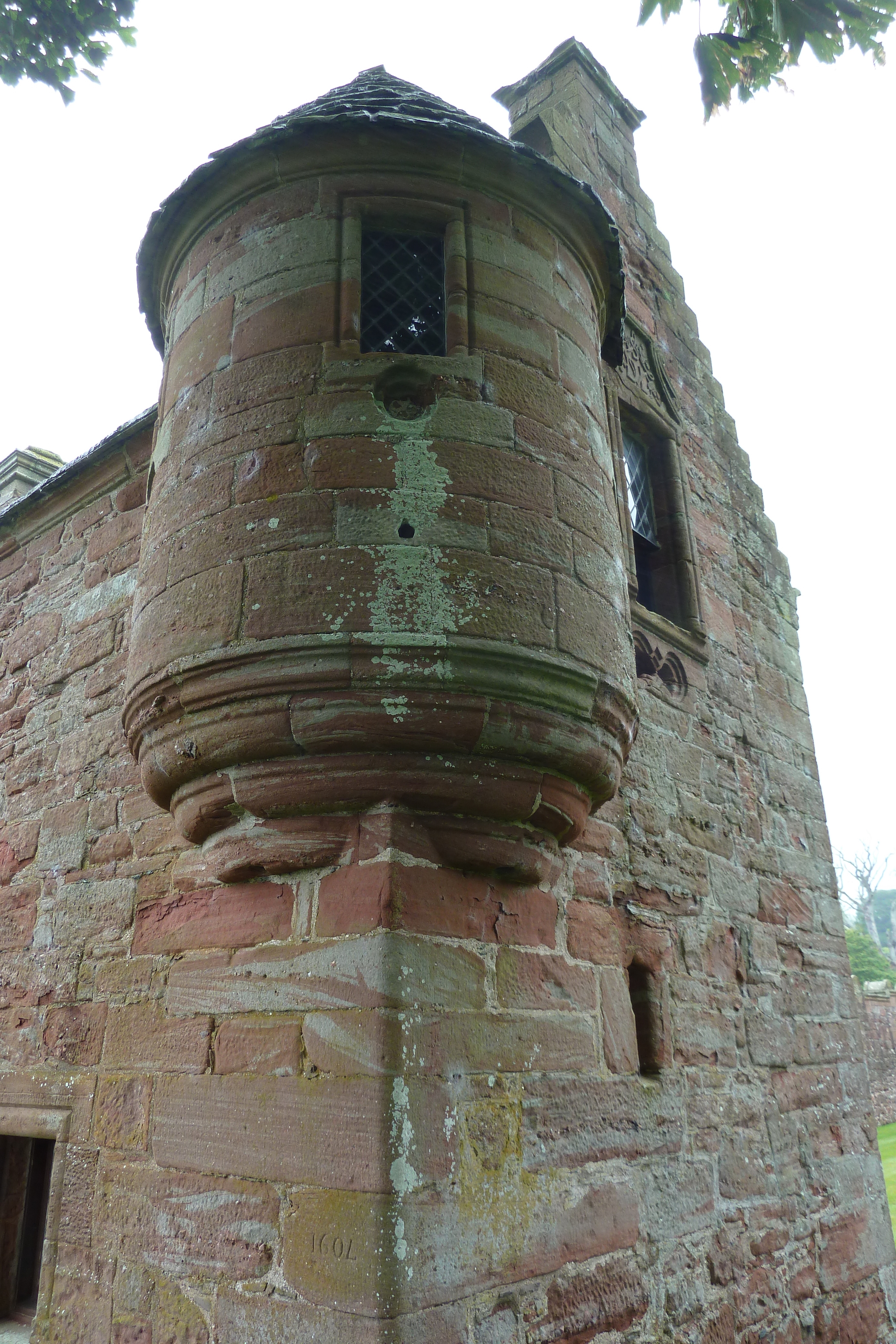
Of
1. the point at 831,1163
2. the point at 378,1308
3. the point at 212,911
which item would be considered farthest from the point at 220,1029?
the point at 831,1163

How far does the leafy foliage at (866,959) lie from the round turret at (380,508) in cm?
2420

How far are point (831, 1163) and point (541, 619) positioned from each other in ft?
10.6

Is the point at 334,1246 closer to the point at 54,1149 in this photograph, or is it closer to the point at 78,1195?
the point at 78,1195

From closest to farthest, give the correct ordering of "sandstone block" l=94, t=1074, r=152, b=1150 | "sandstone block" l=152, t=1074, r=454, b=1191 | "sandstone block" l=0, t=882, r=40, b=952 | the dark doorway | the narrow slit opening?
1. "sandstone block" l=152, t=1074, r=454, b=1191
2. "sandstone block" l=94, t=1074, r=152, b=1150
3. the narrow slit opening
4. the dark doorway
5. "sandstone block" l=0, t=882, r=40, b=952

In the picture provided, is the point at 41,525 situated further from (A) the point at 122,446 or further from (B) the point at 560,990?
(B) the point at 560,990

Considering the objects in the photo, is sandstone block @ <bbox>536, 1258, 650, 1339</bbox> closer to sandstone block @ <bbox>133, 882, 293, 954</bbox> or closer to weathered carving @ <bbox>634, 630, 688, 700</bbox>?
sandstone block @ <bbox>133, 882, 293, 954</bbox>

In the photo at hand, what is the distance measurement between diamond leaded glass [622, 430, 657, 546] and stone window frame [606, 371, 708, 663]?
63 mm

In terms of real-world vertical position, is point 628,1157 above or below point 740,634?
below

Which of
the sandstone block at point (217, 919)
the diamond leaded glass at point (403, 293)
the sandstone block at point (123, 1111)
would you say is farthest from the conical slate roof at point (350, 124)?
the sandstone block at point (123, 1111)

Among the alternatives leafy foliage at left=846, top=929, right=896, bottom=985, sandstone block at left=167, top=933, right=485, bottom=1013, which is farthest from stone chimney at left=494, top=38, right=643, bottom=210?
leafy foliage at left=846, top=929, right=896, bottom=985

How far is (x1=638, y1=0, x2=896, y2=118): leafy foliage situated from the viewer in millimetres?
2699

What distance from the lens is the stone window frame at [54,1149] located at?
2910 millimetres

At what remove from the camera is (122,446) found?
426 centimetres

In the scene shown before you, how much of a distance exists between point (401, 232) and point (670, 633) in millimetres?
2040
